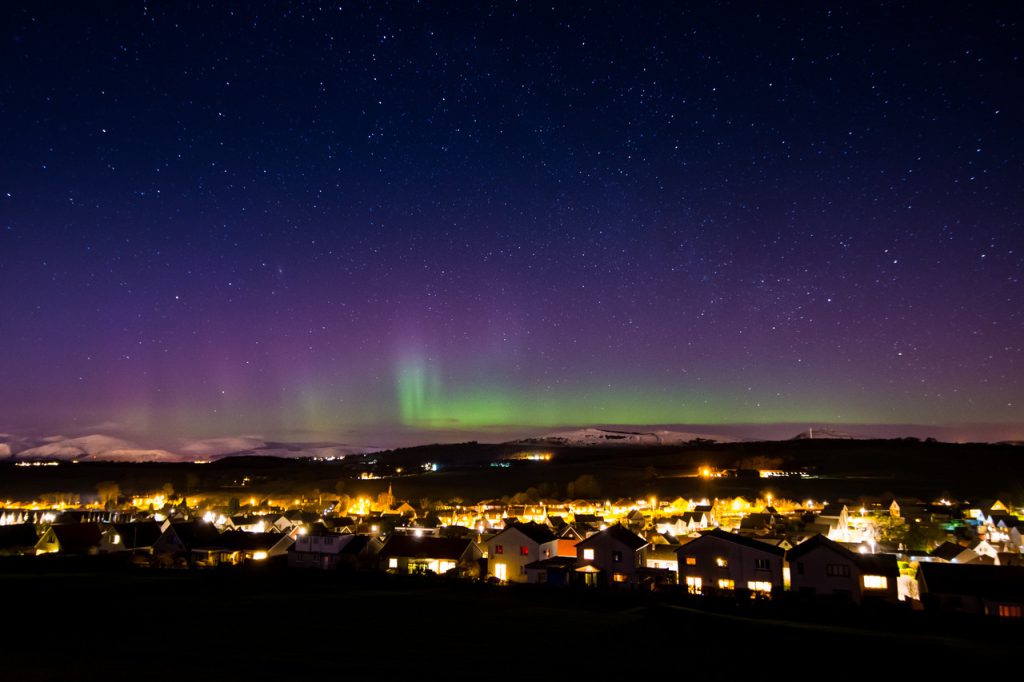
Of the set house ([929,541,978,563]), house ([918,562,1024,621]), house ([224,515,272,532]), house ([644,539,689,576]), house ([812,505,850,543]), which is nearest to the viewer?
house ([918,562,1024,621])

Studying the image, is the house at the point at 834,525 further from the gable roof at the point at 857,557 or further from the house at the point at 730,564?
the house at the point at 730,564

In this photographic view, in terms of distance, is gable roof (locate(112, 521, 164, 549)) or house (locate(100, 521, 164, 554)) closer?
house (locate(100, 521, 164, 554))

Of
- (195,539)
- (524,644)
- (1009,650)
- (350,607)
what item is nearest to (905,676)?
(1009,650)

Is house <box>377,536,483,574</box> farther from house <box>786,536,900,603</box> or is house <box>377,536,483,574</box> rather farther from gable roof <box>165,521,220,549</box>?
house <box>786,536,900,603</box>

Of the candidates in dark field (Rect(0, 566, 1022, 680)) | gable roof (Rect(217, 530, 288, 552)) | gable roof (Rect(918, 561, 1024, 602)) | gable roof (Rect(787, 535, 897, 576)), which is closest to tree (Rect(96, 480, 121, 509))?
gable roof (Rect(217, 530, 288, 552))

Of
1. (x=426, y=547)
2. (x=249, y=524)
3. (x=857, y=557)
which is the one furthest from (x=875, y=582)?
(x=249, y=524)

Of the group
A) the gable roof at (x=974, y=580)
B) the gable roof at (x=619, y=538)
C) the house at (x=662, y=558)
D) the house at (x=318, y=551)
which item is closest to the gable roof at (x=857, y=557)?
the gable roof at (x=974, y=580)

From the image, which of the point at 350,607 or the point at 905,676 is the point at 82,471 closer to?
the point at 350,607
